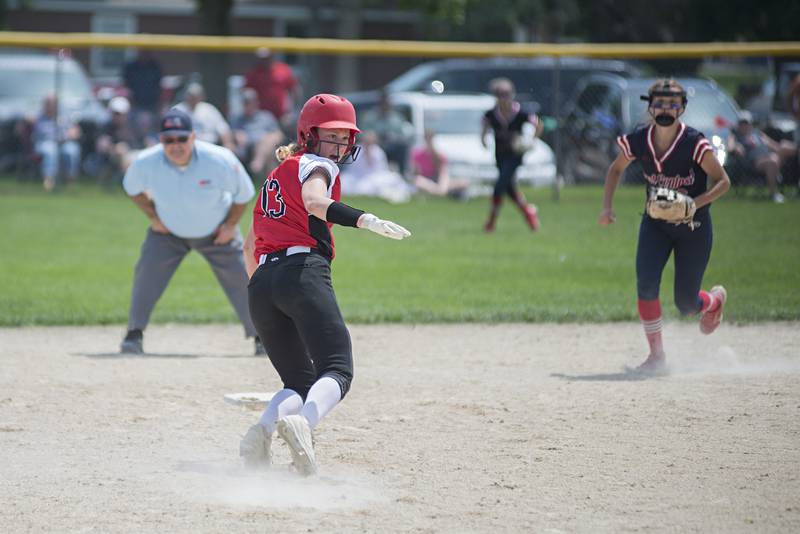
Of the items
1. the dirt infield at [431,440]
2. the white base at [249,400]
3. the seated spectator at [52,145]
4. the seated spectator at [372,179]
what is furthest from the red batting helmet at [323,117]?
the seated spectator at [52,145]

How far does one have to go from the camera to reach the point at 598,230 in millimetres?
16469

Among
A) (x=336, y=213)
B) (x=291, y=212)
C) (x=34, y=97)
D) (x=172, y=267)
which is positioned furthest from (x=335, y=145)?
(x=34, y=97)

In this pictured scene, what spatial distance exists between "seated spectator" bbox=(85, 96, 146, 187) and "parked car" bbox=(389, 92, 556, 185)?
4622mm

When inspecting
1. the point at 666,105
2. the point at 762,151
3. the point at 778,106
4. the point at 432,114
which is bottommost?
the point at 432,114

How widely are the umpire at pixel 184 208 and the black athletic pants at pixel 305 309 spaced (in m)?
3.16

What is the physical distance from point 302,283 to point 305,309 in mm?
117

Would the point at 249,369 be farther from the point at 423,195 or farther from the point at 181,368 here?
the point at 423,195

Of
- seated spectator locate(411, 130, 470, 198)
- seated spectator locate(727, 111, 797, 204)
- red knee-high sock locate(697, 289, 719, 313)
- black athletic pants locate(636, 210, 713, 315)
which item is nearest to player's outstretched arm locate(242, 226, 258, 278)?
black athletic pants locate(636, 210, 713, 315)

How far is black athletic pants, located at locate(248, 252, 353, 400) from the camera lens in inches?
212

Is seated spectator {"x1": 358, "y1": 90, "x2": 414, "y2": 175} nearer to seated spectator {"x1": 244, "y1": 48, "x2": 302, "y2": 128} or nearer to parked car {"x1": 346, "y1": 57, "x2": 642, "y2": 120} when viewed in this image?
seated spectator {"x1": 244, "y1": 48, "x2": 302, "y2": 128}

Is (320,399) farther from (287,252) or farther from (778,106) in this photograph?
(778,106)

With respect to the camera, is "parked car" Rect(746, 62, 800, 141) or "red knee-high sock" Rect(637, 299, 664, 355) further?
"parked car" Rect(746, 62, 800, 141)

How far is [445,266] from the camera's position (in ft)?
45.1

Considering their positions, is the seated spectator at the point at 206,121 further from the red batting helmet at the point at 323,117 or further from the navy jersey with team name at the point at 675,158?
the red batting helmet at the point at 323,117
